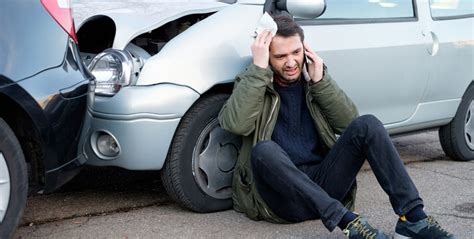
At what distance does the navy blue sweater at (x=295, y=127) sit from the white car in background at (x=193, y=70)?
0.36 meters

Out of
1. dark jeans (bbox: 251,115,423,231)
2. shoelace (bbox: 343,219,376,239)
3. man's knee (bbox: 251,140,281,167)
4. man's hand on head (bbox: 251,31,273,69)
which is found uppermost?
man's hand on head (bbox: 251,31,273,69)

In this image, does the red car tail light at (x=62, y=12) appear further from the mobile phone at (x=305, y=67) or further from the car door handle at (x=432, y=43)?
the car door handle at (x=432, y=43)

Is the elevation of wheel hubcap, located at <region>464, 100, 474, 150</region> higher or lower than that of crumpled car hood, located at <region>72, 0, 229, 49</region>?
lower

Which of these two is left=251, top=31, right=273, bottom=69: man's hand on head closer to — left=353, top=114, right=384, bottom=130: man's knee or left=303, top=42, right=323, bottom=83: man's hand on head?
left=303, top=42, right=323, bottom=83: man's hand on head

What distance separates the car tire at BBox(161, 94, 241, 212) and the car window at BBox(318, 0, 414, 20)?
0.93 meters

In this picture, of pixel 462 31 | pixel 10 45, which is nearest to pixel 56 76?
pixel 10 45

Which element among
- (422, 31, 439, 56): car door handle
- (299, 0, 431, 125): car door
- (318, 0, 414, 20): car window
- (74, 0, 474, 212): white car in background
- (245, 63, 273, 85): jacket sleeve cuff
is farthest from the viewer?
(422, 31, 439, 56): car door handle

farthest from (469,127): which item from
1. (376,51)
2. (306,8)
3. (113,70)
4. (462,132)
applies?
(113,70)

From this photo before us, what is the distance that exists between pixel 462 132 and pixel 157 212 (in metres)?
2.67

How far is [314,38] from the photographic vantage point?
464cm

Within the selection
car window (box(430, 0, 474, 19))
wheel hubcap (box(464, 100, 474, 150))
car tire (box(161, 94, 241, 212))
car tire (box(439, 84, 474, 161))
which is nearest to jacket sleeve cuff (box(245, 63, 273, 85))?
car tire (box(161, 94, 241, 212))

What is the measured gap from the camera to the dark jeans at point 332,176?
144 inches

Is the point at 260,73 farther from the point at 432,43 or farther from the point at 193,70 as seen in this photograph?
the point at 432,43

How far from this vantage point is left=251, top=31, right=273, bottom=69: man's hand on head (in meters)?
3.95
